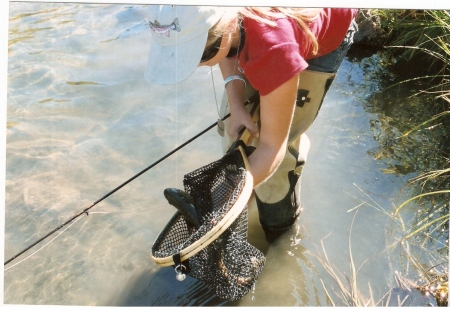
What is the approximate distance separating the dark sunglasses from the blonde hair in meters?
0.02

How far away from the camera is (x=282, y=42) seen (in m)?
1.38

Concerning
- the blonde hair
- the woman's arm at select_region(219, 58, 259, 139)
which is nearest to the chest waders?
the woman's arm at select_region(219, 58, 259, 139)

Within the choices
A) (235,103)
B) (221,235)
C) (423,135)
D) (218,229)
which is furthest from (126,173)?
(423,135)

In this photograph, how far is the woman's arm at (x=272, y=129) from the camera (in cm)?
148

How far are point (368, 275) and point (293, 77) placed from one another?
1.03m

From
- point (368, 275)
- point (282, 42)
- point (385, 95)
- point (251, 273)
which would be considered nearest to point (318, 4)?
point (282, 42)

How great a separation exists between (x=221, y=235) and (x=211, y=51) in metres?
0.57

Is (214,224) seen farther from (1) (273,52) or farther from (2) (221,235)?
(1) (273,52)

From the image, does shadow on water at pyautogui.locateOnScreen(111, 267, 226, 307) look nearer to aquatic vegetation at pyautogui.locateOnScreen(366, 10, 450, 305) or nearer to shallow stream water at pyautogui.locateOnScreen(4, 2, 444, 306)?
shallow stream water at pyautogui.locateOnScreen(4, 2, 444, 306)

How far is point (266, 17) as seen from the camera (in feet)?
4.83

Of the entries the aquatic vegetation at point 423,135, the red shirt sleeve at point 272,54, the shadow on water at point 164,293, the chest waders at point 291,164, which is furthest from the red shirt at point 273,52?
the aquatic vegetation at point 423,135

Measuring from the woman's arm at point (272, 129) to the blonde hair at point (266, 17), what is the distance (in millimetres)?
174

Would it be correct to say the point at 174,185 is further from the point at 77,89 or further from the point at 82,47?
the point at 82,47

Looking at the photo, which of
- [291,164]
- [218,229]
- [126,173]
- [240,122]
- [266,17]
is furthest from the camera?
[126,173]
